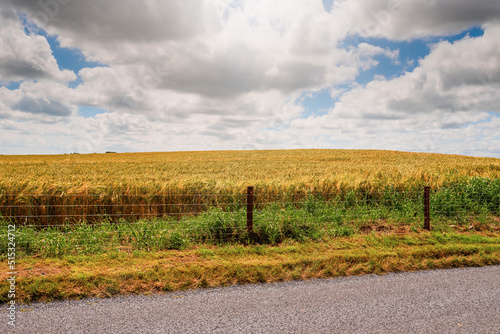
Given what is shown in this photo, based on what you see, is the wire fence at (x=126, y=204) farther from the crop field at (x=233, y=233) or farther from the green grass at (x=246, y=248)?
the green grass at (x=246, y=248)

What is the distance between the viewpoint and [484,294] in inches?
203

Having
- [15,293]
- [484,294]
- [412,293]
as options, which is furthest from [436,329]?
[15,293]

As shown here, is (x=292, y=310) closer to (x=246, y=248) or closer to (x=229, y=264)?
(x=229, y=264)

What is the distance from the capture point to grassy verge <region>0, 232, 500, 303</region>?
209 inches

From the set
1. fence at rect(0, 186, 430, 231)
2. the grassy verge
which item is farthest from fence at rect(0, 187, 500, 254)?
the grassy verge

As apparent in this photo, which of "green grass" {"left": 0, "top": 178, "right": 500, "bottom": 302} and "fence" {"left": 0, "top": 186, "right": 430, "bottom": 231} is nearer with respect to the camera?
"green grass" {"left": 0, "top": 178, "right": 500, "bottom": 302}

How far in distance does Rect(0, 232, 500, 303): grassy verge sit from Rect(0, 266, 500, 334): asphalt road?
1.04ft

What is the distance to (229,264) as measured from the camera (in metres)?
6.12

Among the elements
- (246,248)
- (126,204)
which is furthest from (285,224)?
(126,204)

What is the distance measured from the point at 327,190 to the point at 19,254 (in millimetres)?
8964

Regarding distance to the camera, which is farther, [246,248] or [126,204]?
[126,204]

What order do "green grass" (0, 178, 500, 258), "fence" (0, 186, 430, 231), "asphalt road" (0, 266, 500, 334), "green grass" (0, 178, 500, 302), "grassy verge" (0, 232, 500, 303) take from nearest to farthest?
1. "asphalt road" (0, 266, 500, 334)
2. "grassy verge" (0, 232, 500, 303)
3. "green grass" (0, 178, 500, 302)
4. "green grass" (0, 178, 500, 258)
5. "fence" (0, 186, 430, 231)

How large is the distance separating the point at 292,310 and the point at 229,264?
1.87m

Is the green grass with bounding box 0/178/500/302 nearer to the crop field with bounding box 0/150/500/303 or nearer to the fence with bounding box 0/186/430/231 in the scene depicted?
the crop field with bounding box 0/150/500/303
